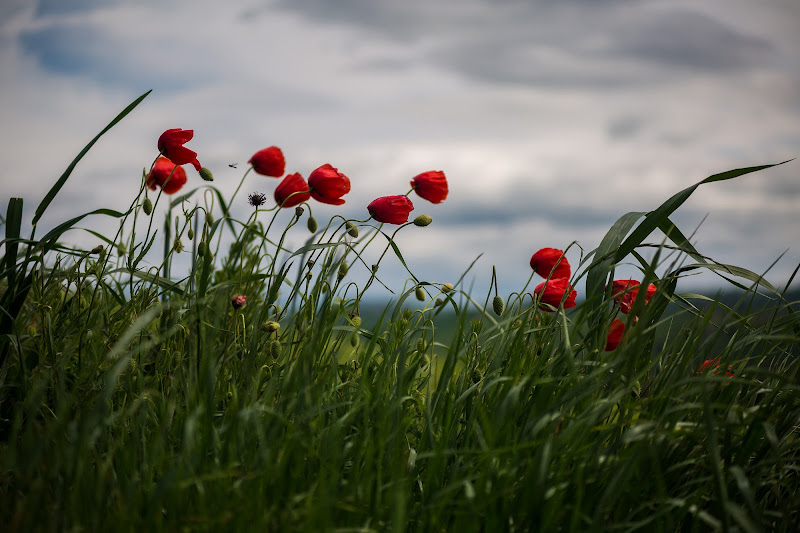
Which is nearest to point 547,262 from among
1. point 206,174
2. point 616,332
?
point 616,332

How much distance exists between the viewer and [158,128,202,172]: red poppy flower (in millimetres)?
2305

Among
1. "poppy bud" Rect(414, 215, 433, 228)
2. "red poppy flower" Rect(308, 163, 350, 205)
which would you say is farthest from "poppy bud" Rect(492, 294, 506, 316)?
"red poppy flower" Rect(308, 163, 350, 205)

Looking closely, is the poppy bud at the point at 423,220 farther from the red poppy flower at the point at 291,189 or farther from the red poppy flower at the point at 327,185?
the red poppy flower at the point at 291,189

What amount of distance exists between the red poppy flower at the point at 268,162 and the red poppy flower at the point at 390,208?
14.9 inches

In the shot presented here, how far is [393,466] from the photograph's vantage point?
1512mm

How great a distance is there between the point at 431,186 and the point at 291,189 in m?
0.48

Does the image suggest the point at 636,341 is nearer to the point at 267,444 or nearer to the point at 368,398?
the point at 368,398

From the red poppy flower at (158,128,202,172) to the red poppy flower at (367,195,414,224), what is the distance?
70 centimetres

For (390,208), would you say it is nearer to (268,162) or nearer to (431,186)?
(431,186)

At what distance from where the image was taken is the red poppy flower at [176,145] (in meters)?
2.30

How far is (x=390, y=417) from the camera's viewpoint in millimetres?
1660

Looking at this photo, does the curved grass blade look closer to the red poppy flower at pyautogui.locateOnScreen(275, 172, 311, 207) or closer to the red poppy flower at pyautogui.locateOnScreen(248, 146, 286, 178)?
the red poppy flower at pyautogui.locateOnScreen(248, 146, 286, 178)

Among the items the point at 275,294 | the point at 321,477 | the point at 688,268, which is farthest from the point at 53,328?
the point at 688,268

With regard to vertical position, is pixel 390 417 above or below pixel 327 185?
below
